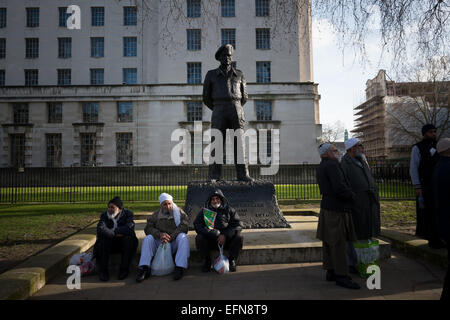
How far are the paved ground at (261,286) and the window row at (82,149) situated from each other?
28.7m

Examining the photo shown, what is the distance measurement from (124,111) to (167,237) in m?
30.2

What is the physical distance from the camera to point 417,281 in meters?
4.41

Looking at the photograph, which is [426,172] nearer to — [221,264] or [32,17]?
[221,264]

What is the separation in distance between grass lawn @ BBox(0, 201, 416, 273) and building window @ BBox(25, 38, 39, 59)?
3122 centimetres

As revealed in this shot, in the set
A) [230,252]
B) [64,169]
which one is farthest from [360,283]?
[64,169]

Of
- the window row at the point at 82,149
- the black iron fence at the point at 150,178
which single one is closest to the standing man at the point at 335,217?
the black iron fence at the point at 150,178

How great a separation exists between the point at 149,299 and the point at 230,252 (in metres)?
1.62

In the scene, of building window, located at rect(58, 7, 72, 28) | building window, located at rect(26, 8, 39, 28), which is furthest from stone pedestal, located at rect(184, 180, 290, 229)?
building window, located at rect(26, 8, 39, 28)

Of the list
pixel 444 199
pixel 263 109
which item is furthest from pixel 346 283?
pixel 263 109

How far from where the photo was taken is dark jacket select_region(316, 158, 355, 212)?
164 inches

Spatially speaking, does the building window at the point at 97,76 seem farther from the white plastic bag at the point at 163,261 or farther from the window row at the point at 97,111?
the white plastic bag at the point at 163,261

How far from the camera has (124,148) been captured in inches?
1278

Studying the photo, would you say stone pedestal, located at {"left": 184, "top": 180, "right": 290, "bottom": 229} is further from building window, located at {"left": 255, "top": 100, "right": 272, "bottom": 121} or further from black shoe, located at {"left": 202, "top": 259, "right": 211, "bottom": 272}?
building window, located at {"left": 255, "top": 100, "right": 272, "bottom": 121}
